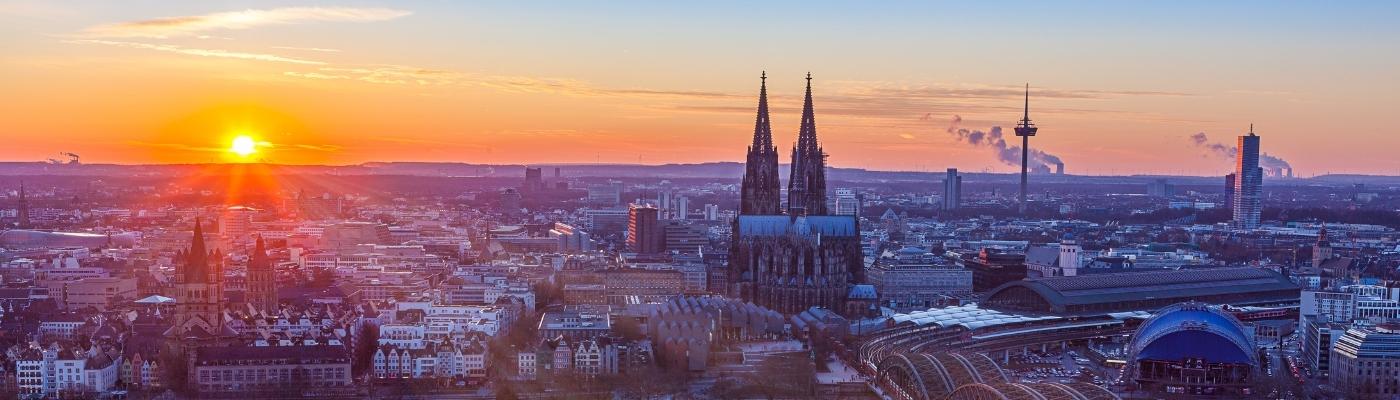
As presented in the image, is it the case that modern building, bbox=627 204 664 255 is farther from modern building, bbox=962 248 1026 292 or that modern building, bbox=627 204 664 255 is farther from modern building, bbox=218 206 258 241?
modern building, bbox=218 206 258 241

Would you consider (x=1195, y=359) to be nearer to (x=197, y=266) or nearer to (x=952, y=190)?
(x=197, y=266)

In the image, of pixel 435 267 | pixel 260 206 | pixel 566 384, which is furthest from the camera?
pixel 260 206

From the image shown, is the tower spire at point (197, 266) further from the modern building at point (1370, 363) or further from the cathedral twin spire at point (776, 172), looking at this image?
the modern building at point (1370, 363)

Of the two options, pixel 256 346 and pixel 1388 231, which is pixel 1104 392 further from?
pixel 1388 231

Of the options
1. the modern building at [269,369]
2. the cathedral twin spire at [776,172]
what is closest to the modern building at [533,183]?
the cathedral twin spire at [776,172]

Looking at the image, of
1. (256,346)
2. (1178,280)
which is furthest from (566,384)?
(1178,280)
